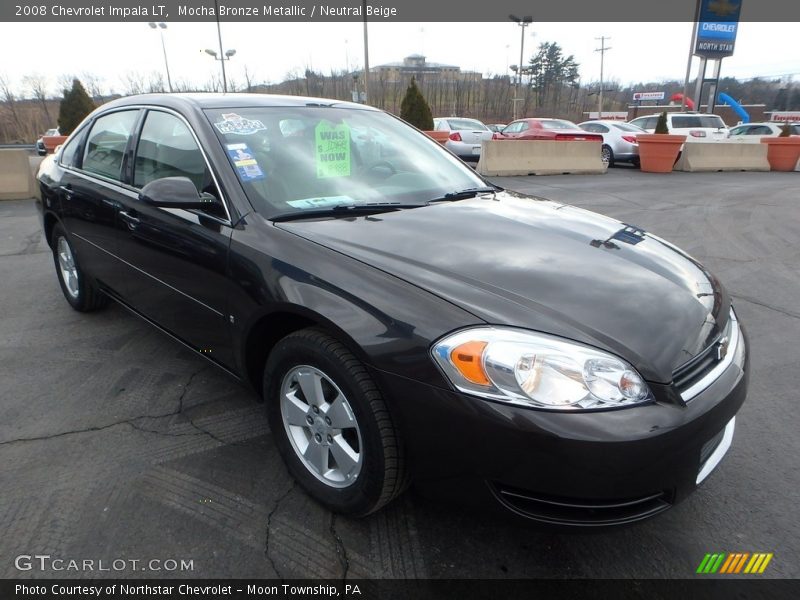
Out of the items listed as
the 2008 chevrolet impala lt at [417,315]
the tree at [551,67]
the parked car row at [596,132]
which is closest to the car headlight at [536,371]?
the 2008 chevrolet impala lt at [417,315]

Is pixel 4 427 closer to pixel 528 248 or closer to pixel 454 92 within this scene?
pixel 528 248

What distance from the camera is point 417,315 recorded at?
5.82 feet

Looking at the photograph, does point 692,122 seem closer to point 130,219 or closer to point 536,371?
point 130,219

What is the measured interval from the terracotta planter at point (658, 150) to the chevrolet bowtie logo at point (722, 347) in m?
14.3

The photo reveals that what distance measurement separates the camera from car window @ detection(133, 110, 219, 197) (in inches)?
105

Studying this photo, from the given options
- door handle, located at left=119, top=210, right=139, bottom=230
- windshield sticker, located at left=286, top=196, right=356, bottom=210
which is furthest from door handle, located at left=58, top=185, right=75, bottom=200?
windshield sticker, located at left=286, top=196, right=356, bottom=210

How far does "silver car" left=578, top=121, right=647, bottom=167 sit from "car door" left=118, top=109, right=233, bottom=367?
51.2 ft

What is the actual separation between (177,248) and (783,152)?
1941 centimetres

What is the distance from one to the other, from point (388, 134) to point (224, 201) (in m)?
1.28

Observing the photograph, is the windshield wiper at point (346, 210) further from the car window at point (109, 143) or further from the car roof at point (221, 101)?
the car window at point (109, 143)

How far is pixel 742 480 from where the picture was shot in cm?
242

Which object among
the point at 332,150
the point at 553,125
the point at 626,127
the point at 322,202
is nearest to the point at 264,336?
the point at 322,202

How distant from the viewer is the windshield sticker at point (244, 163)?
8.20 feet

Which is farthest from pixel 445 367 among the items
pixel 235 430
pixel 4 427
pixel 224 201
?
pixel 4 427
